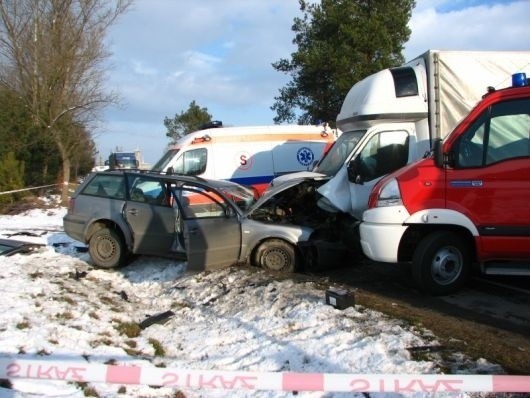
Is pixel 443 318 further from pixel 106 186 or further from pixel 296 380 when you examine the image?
pixel 106 186

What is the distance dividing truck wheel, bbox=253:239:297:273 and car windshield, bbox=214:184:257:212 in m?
0.72

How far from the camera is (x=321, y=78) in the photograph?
29.1 meters

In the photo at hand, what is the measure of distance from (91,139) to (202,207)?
1882cm

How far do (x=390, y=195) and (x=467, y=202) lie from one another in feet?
2.84

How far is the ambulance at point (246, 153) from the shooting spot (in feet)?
44.2

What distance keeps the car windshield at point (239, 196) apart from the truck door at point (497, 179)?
11.4ft

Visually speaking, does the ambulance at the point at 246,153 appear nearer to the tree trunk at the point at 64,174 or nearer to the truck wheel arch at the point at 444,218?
the truck wheel arch at the point at 444,218

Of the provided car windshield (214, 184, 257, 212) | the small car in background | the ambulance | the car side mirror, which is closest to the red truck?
the small car in background

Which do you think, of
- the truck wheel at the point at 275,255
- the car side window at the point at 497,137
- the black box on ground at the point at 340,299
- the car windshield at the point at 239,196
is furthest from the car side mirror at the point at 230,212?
the car side window at the point at 497,137

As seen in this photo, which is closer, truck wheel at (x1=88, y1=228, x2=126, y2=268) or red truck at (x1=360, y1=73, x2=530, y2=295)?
red truck at (x1=360, y1=73, x2=530, y2=295)

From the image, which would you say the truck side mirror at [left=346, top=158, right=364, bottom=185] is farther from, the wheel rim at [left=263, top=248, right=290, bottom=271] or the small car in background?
the wheel rim at [left=263, top=248, right=290, bottom=271]

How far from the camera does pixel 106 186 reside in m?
9.91

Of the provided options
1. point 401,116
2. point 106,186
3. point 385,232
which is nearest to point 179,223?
point 106,186

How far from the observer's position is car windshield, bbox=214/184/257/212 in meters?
9.20
